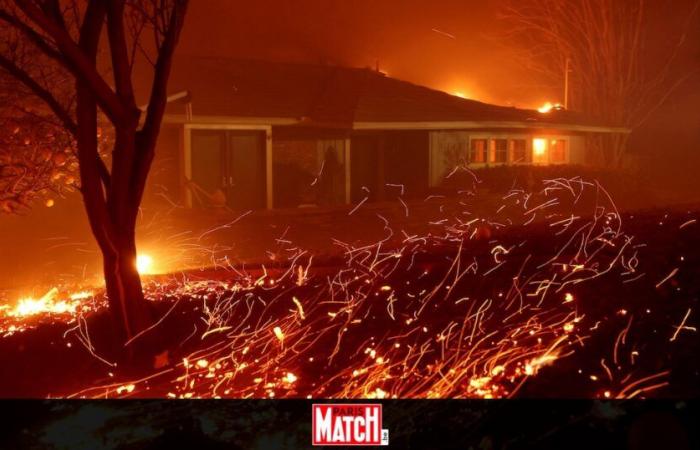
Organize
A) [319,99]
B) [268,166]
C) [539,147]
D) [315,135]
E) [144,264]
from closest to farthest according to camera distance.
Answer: [144,264] < [268,166] < [315,135] < [319,99] < [539,147]

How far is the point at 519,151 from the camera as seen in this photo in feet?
84.8

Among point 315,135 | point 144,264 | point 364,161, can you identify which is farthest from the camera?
point 364,161

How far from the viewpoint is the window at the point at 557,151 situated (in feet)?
89.7

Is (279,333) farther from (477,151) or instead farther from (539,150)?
(539,150)

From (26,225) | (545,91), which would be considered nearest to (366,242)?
(26,225)

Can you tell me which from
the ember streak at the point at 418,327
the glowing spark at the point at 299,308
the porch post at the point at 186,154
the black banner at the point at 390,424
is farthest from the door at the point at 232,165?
the black banner at the point at 390,424

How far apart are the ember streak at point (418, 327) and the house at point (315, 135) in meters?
11.3

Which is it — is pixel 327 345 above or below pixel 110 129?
below

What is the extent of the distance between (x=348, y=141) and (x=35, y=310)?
1397 centimetres

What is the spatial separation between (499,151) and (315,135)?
265 inches

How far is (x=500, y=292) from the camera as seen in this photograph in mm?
6172

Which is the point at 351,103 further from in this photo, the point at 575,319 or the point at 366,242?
the point at 575,319

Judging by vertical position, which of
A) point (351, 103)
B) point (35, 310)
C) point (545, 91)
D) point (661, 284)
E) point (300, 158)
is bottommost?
point (35, 310)

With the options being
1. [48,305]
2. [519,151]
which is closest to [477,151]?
[519,151]
